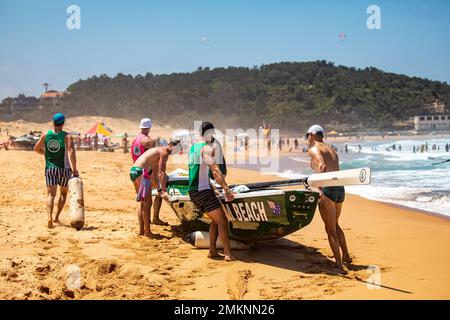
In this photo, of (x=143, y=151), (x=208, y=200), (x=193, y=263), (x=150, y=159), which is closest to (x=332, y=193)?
(x=208, y=200)

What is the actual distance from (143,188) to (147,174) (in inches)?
8.7

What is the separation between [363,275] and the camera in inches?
219

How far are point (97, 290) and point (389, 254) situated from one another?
4110 millimetres

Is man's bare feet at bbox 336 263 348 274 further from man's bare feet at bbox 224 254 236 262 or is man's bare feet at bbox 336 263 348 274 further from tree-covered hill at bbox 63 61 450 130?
tree-covered hill at bbox 63 61 450 130

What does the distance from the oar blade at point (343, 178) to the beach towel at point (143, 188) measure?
2721 millimetres

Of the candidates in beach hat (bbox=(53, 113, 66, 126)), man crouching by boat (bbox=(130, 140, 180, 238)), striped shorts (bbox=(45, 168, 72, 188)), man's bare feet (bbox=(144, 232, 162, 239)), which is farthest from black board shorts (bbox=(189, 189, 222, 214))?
beach hat (bbox=(53, 113, 66, 126))

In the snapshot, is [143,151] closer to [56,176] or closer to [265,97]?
[56,176]

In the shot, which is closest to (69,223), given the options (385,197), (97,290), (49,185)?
(49,185)

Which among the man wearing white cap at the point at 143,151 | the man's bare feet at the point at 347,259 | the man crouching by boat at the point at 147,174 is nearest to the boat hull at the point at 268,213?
the man's bare feet at the point at 347,259

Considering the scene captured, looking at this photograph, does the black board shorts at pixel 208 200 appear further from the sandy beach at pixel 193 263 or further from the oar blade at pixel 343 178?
the oar blade at pixel 343 178

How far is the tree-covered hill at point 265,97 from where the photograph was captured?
9969 cm

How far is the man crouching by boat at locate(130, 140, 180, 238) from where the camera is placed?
7.08 metres
